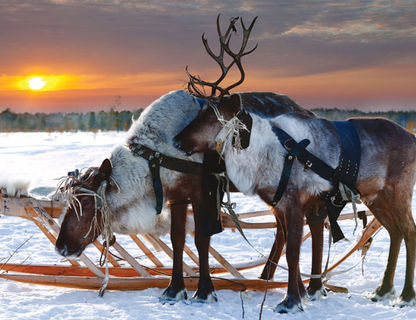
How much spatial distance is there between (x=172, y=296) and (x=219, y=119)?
1902 millimetres

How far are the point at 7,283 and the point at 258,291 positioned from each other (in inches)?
113

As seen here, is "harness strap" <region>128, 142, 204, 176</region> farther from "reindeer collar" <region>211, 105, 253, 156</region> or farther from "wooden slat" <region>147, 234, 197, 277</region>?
"wooden slat" <region>147, 234, 197, 277</region>

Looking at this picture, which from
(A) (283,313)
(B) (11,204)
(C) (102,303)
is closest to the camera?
(A) (283,313)

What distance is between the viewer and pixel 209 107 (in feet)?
15.2

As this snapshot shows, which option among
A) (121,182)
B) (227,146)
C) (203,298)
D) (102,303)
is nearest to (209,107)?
(227,146)

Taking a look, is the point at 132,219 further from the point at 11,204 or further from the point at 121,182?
the point at 11,204

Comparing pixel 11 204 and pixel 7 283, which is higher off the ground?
pixel 11 204

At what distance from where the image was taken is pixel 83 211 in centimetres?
481

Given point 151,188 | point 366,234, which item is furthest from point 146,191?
point 366,234

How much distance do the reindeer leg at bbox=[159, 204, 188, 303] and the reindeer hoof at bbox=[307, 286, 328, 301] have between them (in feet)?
4.26

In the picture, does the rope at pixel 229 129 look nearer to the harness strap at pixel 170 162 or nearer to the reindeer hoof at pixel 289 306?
the harness strap at pixel 170 162

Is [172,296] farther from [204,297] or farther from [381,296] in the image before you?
[381,296]

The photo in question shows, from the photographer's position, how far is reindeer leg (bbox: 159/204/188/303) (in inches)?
198

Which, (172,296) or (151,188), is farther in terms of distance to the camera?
(172,296)
